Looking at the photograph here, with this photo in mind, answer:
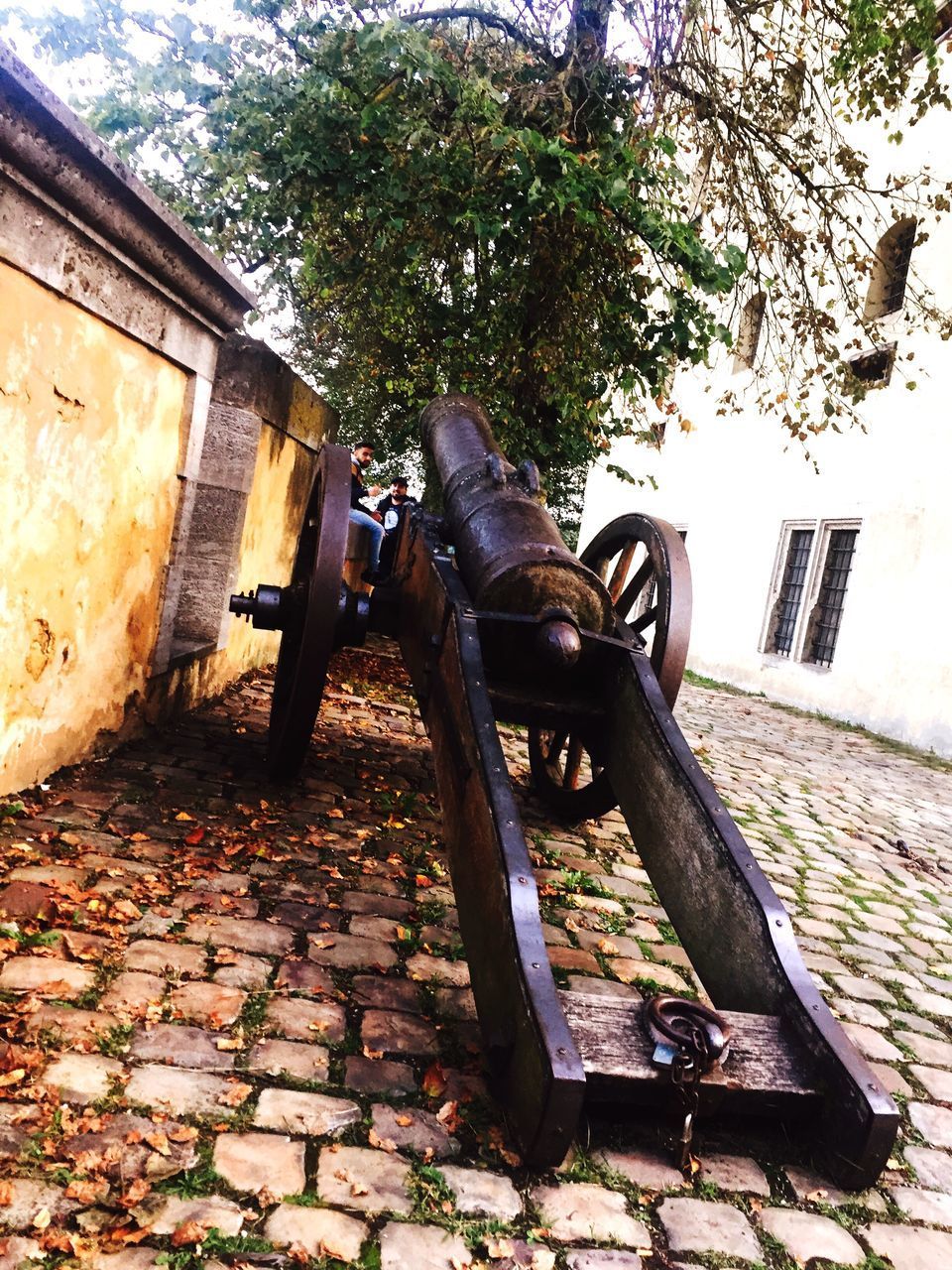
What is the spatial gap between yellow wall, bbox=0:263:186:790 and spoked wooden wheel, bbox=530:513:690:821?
184 centimetres

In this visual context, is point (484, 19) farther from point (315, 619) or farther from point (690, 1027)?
point (690, 1027)

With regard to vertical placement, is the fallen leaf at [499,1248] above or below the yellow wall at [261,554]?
below

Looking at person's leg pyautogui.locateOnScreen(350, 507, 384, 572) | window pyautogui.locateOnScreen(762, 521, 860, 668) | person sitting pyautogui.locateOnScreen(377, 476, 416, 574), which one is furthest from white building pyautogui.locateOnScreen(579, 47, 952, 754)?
person's leg pyautogui.locateOnScreen(350, 507, 384, 572)

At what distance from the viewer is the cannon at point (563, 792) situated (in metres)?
2.03

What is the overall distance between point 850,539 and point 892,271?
10.6 ft

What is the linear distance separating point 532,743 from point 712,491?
1165 centimetres

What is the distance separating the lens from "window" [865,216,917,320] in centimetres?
1165

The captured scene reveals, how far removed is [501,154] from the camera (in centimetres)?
576

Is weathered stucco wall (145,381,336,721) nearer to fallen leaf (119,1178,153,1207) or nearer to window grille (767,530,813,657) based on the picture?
fallen leaf (119,1178,153,1207)

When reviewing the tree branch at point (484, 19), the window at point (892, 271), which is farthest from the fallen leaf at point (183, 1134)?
the window at point (892, 271)

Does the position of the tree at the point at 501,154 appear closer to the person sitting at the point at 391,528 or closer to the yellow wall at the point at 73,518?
the person sitting at the point at 391,528

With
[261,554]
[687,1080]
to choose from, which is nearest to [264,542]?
[261,554]

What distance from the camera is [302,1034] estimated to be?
2.28 metres

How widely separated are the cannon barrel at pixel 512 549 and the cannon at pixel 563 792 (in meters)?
0.01
